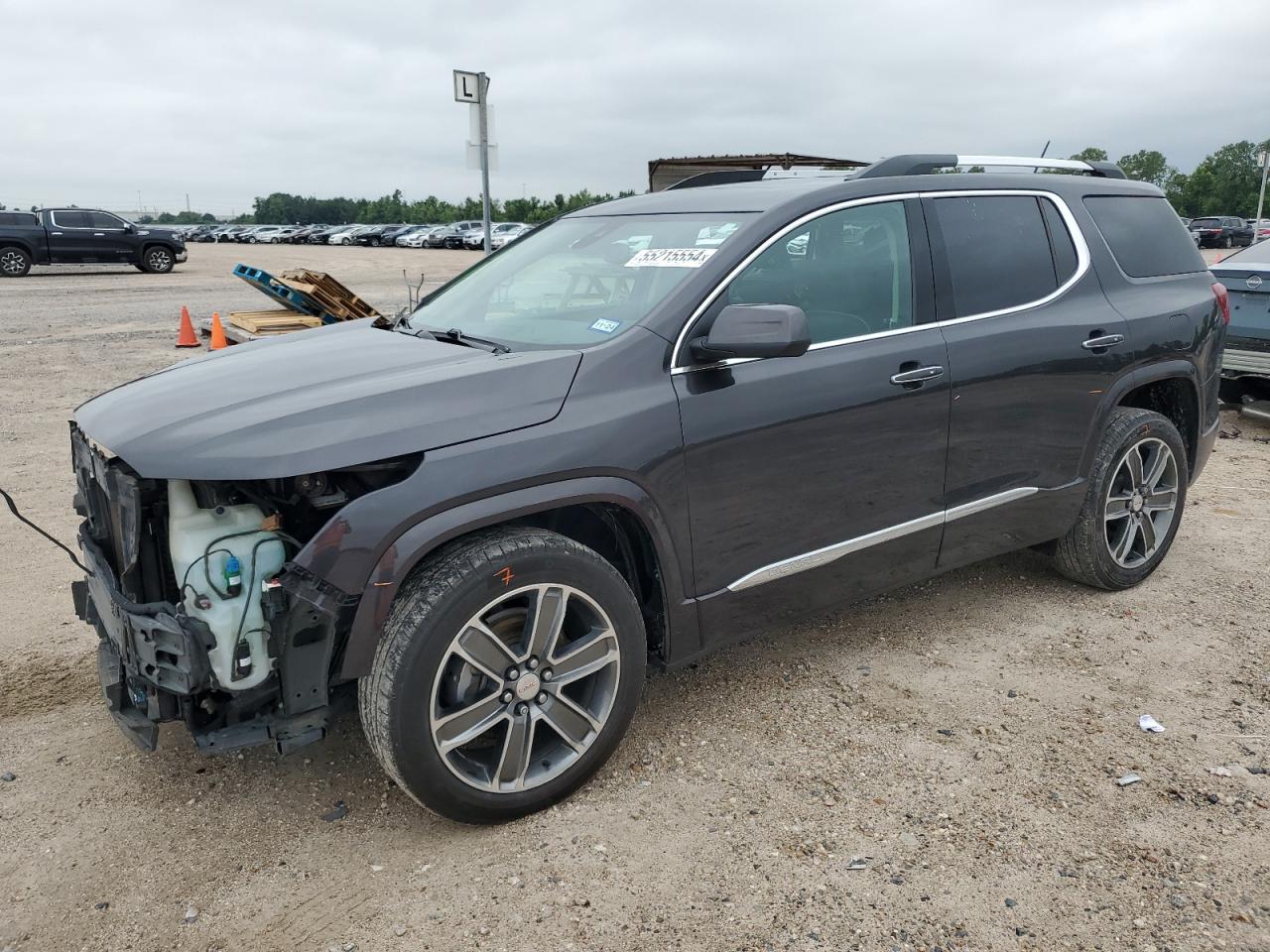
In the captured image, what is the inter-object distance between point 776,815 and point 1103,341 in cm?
254

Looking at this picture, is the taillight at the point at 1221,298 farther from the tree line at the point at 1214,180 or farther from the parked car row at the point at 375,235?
the tree line at the point at 1214,180

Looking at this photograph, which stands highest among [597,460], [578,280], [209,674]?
[578,280]

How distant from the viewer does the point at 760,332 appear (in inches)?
116

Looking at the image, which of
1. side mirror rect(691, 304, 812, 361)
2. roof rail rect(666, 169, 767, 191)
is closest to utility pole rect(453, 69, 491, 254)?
roof rail rect(666, 169, 767, 191)

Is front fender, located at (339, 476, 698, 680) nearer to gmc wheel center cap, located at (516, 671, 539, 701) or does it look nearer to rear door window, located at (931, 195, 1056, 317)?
gmc wheel center cap, located at (516, 671, 539, 701)

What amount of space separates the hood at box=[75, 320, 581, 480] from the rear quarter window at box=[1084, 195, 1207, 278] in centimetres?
283

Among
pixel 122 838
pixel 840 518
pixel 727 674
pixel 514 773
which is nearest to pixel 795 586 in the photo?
pixel 840 518

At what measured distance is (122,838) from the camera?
291cm

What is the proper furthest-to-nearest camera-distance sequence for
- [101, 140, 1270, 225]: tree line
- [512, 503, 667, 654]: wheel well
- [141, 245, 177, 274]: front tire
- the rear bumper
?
[101, 140, 1270, 225]: tree line < [141, 245, 177, 274]: front tire < the rear bumper < [512, 503, 667, 654]: wheel well

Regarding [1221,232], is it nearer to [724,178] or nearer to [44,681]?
[724,178]

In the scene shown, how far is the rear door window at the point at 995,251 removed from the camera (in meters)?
3.83

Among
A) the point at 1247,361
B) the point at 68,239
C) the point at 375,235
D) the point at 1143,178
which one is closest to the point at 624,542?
the point at 1247,361

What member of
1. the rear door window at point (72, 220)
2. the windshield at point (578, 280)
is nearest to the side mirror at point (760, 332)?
the windshield at point (578, 280)

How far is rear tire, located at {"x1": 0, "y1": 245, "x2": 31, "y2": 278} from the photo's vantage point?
76.4ft
